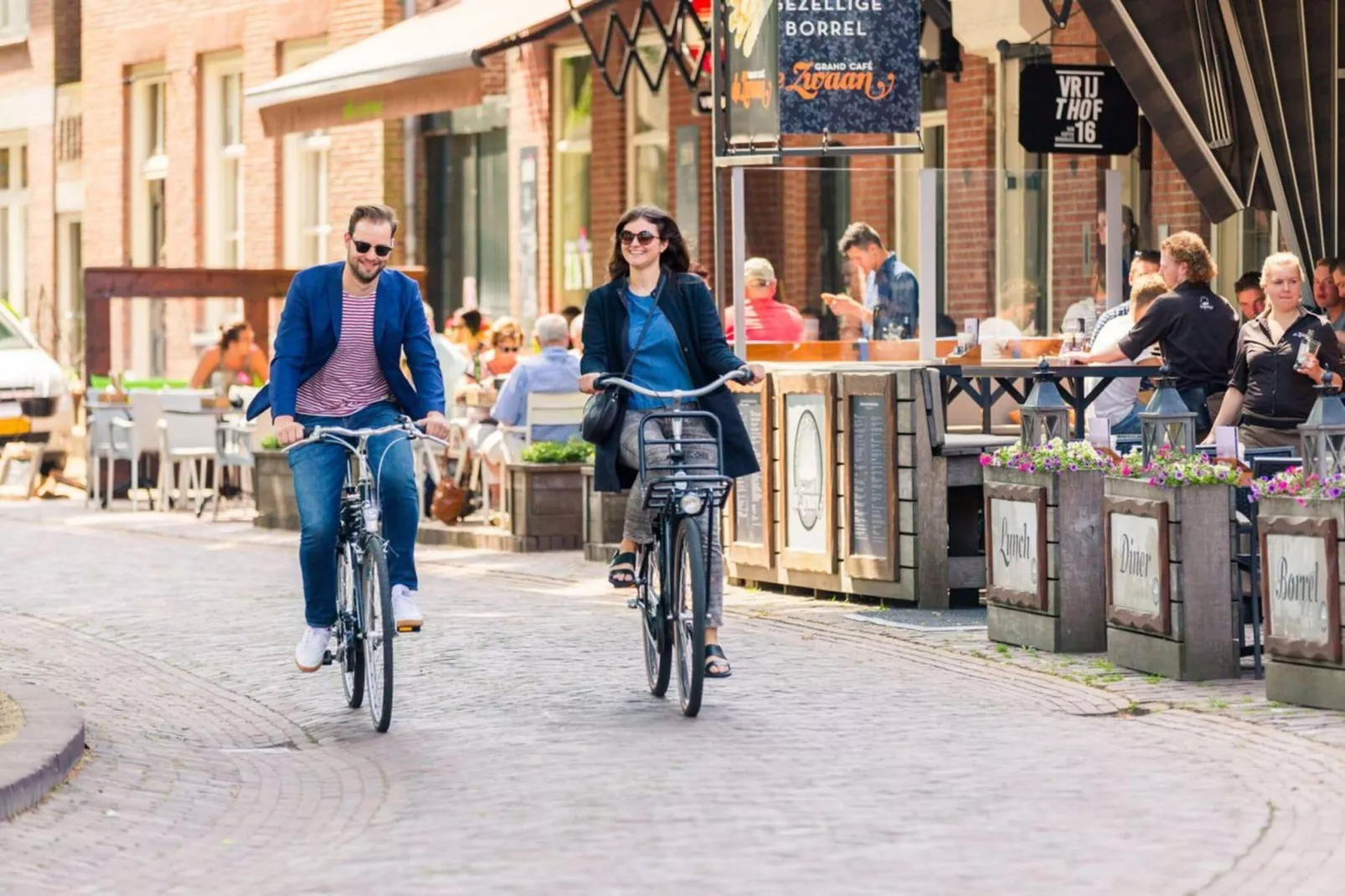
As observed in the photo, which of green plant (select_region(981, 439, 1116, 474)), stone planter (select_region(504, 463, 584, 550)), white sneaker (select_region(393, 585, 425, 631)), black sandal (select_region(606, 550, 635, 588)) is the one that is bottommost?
white sneaker (select_region(393, 585, 425, 631))

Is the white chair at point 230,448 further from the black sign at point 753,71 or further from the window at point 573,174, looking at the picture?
the black sign at point 753,71

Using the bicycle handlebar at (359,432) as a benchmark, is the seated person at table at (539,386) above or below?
above

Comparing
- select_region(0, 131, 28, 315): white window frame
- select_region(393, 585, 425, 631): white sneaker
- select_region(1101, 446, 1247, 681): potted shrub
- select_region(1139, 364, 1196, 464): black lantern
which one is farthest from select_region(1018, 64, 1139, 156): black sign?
select_region(0, 131, 28, 315): white window frame

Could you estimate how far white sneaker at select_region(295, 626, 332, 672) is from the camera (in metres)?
9.47

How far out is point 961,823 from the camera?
7137 mm

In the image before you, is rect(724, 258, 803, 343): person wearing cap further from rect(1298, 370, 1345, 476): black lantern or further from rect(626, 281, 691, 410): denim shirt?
rect(1298, 370, 1345, 476): black lantern

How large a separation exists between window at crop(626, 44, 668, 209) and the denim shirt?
1461cm

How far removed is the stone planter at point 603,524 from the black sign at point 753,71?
9.05ft

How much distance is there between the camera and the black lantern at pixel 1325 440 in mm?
9086

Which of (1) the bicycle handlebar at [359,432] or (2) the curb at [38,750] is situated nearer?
(2) the curb at [38,750]

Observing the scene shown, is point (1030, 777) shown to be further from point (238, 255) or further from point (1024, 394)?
point (238, 255)

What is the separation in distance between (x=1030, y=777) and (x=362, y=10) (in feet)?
69.6

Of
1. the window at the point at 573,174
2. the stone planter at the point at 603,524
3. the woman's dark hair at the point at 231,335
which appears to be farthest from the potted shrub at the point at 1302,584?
the window at the point at 573,174

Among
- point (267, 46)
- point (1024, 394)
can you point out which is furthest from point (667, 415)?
point (267, 46)
